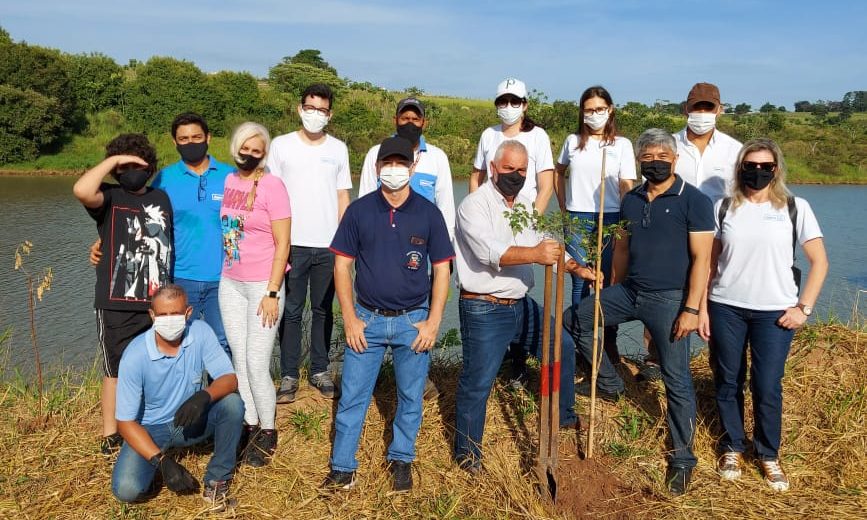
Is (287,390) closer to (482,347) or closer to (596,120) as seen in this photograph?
(482,347)

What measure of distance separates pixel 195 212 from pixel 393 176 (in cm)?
154

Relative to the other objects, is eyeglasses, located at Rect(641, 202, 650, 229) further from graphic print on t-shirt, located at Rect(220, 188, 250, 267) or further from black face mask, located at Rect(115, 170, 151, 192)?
black face mask, located at Rect(115, 170, 151, 192)

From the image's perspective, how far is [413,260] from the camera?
12.0 feet

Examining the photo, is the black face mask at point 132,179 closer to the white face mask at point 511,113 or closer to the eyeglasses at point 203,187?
the eyeglasses at point 203,187

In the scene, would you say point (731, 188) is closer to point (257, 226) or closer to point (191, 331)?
point (257, 226)

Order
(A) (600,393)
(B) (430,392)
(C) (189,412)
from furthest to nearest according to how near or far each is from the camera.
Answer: (B) (430,392) → (A) (600,393) → (C) (189,412)

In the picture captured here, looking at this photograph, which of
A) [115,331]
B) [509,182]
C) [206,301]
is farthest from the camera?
[206,301]

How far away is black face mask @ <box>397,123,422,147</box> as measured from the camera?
4.64m

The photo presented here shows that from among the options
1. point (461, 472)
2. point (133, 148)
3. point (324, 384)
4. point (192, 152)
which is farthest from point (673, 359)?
point (133, 148)

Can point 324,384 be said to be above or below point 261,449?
above

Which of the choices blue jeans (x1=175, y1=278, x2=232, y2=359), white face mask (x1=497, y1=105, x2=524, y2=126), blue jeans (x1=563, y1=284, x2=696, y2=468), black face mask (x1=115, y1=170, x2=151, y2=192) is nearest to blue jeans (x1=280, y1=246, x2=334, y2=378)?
blue jeans (x1=175, y1=278, x2=232, y2=359)

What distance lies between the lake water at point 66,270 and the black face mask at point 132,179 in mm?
4634

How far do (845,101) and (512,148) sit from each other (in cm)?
8603

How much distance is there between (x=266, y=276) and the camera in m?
4.02
